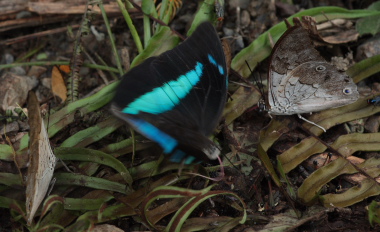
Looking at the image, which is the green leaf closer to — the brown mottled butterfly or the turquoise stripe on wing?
the brown mottled butterfly

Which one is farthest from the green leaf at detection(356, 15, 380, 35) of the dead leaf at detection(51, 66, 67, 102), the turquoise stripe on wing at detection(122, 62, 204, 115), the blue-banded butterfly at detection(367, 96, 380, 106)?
the dead leaf at detection(51, 66, 67, 102)

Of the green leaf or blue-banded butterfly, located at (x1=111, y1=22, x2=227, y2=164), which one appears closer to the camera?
blue-banded butterfly, located at (x1=111, y1=22, x2=227, y2=164)

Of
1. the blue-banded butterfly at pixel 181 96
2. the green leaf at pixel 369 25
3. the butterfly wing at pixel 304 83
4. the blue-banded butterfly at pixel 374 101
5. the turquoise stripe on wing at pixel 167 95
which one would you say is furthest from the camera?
the green leaf at pixel 369 25

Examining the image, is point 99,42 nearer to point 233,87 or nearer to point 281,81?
point 233,87

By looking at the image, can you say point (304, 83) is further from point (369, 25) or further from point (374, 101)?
point (369, 25)

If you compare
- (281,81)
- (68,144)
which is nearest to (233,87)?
(281,81)

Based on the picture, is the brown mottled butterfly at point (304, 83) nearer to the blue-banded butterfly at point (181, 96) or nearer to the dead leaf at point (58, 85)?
the blue-banded butterfly at point (181, 96)

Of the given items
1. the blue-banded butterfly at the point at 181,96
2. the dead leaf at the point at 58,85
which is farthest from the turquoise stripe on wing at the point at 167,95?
the dead leaf at the point at 58,85
